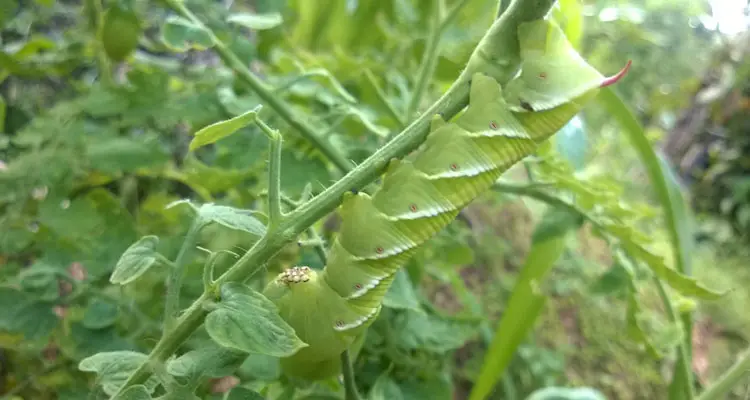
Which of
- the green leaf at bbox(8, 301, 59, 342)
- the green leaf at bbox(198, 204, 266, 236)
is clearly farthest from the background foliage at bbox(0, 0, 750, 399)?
the green leaf at bbox(198, 204, 266, 236)

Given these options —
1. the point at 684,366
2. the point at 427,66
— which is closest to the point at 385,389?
the point at 427,66

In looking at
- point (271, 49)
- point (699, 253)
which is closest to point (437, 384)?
point (271, 49)

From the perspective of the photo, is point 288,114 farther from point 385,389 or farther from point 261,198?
point 385,389

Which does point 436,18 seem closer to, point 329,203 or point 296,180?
point 296,180

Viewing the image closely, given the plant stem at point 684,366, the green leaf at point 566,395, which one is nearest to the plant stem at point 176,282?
the green leaf at point 566,395

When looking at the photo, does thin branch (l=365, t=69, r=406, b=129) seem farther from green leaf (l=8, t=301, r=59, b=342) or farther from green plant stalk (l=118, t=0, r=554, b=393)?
green leaf (l=8, t=301, r=59, b=342)

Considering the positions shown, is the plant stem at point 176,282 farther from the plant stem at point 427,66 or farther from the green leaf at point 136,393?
the plant stem at point 427,66
